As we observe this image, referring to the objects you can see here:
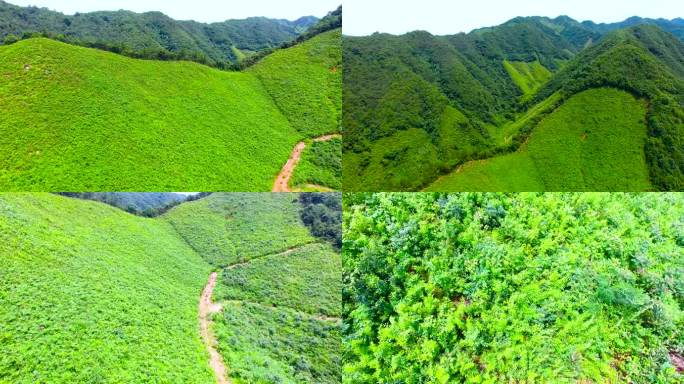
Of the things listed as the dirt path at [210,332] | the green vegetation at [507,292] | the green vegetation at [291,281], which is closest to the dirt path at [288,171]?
the green vegetation at [291,281]

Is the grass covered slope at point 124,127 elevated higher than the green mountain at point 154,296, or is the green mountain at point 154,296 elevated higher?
the grass covered slope at point 124,127

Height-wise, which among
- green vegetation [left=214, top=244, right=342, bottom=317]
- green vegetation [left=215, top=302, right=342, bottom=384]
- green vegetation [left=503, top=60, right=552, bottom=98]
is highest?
green vegetation [left=503, top=60, right=552, bottom=98]

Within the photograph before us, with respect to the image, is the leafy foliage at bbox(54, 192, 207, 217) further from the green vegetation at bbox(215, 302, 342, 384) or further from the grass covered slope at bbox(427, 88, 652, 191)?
the grass covered slope at bbox(427, 88, 652, 191)

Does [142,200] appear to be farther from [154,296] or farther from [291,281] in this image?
[291,281]

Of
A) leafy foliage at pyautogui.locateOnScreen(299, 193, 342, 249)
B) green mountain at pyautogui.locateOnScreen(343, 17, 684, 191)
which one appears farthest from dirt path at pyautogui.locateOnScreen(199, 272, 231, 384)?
green mountain at pyautogui.locateOnScreen(343, 17, 684, 191)

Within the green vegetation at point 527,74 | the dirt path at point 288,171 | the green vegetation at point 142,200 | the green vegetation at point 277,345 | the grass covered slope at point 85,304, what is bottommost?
the green vegetation at point 277,345

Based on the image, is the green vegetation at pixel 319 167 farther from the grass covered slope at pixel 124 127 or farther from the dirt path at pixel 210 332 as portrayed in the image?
the dirt path at pixel 210 332

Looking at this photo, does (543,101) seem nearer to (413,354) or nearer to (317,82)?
(317,82)

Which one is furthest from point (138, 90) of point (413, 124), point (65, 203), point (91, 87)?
point (413, 124)
